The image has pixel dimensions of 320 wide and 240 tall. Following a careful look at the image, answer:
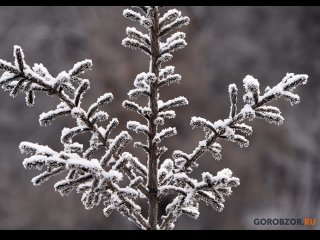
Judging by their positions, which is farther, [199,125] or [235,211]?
[235,211]

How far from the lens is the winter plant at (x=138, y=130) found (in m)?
1.15

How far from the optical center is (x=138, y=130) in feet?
4.11

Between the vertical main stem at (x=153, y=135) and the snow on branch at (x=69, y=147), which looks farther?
the vertical main stem at (x=153, y=135)

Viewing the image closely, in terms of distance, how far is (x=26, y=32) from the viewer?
10109mm

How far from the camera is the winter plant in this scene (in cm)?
115

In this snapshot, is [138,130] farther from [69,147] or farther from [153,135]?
[69,147]

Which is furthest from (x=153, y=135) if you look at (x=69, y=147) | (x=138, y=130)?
(x=69, y=147)

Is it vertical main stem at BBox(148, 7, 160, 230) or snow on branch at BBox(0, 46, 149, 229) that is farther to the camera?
vertical main stem at BBox(148, 7, 160, 230)

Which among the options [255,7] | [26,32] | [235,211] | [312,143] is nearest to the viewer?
[235,211]
